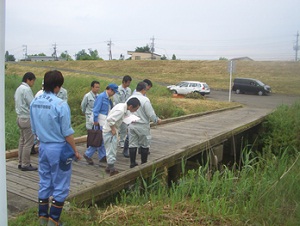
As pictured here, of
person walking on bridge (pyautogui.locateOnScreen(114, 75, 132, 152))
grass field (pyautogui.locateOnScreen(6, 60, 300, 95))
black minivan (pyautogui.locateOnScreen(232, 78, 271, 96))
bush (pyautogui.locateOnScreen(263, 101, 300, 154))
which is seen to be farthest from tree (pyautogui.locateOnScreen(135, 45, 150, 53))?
person walking on bridge (pyautogui.locateOnScreen(114, 75, 132, 152))

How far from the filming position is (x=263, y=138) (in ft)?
39.9

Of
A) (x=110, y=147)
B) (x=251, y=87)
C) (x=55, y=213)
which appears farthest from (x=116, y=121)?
(x=251, y=87)

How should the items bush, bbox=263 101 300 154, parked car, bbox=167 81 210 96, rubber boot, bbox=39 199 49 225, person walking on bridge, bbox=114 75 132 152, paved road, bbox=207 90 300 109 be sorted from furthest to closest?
parked car, bbox=167 81 210 96 → paved road, bbox=207 90 300 109 → bush, bbox=263 101 300 154 → person walking on bridge, bbox=114 75 132 152 → rubber boot, bbox=39 199 49 225

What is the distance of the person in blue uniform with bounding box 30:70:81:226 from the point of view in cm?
312

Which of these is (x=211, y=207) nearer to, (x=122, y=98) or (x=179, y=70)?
(x=122, y=98)

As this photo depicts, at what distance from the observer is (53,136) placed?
3141 mm

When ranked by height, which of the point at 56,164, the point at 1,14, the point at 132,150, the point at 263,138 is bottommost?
the point at 263,138

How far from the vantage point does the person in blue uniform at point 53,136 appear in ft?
10.2

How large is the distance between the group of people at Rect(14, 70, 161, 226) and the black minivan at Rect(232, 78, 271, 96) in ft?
76.9

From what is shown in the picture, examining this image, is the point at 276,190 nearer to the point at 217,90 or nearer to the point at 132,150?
the point at 132,150

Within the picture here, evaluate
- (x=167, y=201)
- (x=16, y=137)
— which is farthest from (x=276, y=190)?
(x=16, y=137)

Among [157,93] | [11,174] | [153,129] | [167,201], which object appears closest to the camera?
[167,201]

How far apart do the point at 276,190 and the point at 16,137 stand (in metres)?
5.76

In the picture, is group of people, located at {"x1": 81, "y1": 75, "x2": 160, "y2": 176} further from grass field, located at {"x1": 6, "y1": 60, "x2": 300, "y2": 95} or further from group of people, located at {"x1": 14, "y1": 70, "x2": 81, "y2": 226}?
grass field, located at {"x1": 6, "y1": 60, "x2": 300, "y2": 95}
